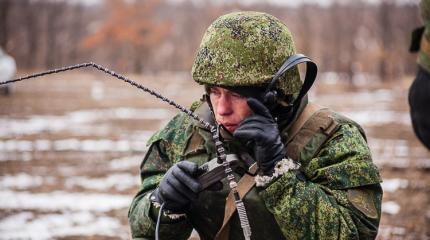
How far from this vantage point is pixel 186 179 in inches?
95.3

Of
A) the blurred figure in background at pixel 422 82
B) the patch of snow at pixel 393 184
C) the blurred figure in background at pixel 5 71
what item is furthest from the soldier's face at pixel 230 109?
the blurred figure in background at pixel 5 71

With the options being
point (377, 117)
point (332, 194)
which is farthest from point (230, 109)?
point (377, 117)

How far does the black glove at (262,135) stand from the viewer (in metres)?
2.27

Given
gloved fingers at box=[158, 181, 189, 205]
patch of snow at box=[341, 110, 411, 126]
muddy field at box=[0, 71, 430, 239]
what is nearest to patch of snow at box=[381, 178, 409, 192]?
muddy field at box=[0, 71, 430, 239]

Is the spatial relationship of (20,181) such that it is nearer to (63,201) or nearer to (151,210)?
(63,201)

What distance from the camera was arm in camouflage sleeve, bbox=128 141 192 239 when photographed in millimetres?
2705

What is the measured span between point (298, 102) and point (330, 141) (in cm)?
20

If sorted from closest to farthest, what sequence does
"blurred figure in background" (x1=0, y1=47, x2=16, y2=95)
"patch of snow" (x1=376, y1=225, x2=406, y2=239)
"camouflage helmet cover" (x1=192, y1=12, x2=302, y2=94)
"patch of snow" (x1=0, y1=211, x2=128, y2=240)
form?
"camouflage helmet cover" (x1=192, y1=12, x2=302, y2=94) → "patch of snow" (x1=376, y1=225, x2=406, y2=239) → "patch of snow" (x1=0, y1=211, x2=128, y2=240) → "blurred figure in background" (x1=0, y1=47, x2=16, y2=95)

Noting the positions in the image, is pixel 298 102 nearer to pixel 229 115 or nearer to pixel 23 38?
pixel 229 115

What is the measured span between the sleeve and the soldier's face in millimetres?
266

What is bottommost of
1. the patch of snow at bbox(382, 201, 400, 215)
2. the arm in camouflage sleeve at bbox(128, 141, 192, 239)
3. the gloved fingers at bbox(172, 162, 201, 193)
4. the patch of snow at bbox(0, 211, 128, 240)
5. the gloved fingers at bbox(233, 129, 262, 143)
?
the patch of snow at bbox(382, 201, 400, 215)

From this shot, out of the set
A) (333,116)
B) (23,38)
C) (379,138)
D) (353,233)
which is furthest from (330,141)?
(23,38)

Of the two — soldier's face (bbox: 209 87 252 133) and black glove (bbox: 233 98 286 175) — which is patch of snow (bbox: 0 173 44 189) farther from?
black glove (bbox: 233 98 286 175)

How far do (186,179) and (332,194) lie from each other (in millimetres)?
538
